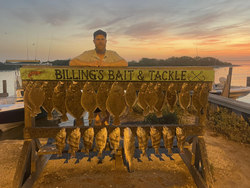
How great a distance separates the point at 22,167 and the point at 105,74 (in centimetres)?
243

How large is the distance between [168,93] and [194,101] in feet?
1.76

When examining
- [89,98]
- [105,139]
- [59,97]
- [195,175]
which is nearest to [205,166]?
[195,175]

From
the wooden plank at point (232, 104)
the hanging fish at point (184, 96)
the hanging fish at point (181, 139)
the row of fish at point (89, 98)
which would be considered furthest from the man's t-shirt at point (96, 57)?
the wooden plank at point (232, 104)

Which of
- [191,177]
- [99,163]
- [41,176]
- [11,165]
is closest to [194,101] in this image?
[191,177]

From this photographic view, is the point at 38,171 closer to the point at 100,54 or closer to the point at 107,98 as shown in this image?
the point at 107,98

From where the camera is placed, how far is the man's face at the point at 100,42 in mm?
3871

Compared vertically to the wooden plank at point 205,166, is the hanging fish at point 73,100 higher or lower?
higher

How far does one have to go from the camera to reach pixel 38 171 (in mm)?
3453

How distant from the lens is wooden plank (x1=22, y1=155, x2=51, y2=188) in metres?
3.05

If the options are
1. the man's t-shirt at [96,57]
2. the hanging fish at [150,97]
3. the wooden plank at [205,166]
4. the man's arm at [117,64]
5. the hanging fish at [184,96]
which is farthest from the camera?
the man's t-shirt at [96,57]

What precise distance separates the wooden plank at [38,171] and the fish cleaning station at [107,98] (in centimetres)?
2

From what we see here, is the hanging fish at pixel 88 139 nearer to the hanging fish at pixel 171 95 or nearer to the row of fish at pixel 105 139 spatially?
the row of fish at pixel 105 139

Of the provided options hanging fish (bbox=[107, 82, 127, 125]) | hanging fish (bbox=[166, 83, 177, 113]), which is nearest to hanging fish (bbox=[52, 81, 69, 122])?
hanging fish (bbox=[107, 82, 127, 125])

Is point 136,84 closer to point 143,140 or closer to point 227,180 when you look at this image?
point 143,140
